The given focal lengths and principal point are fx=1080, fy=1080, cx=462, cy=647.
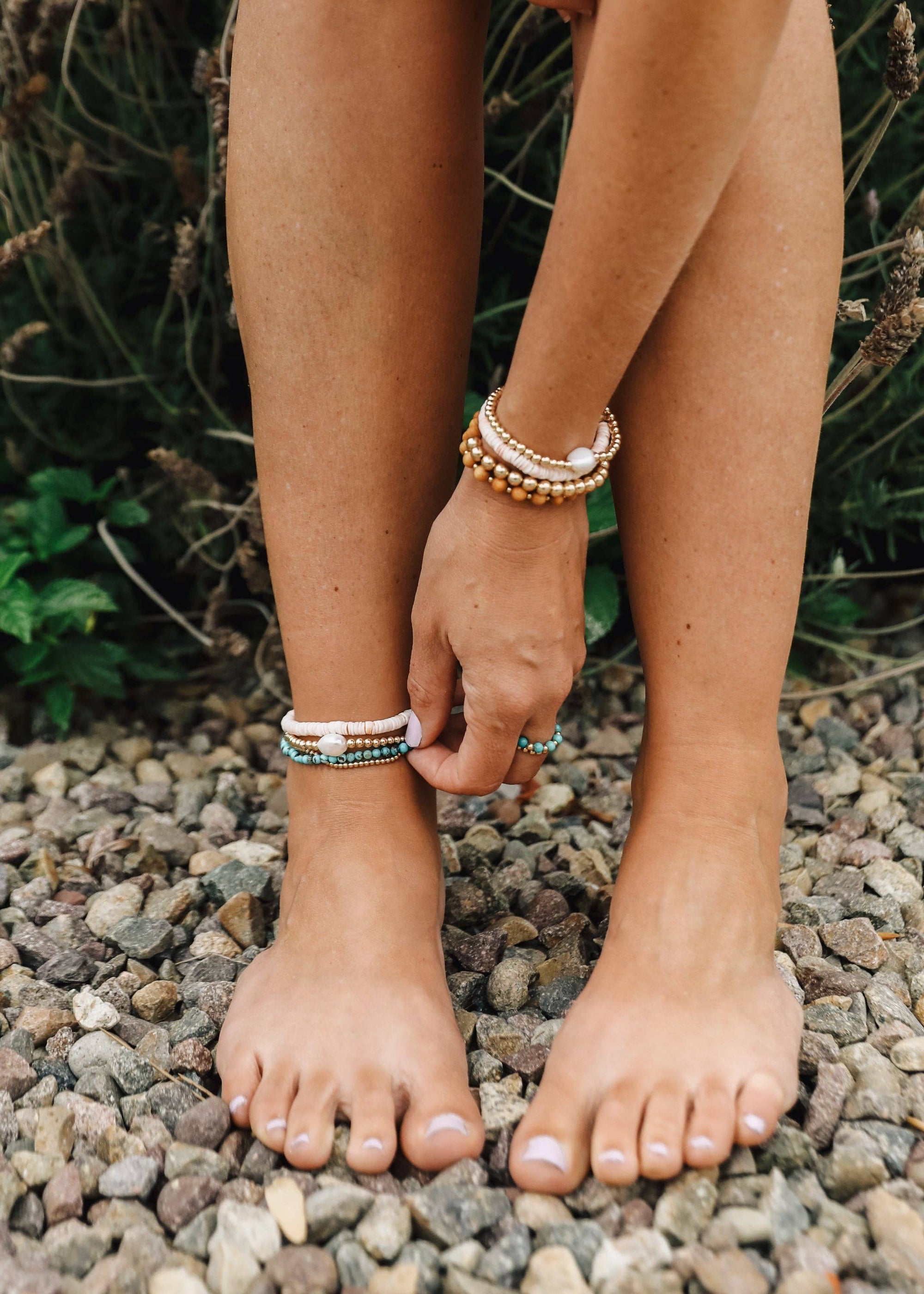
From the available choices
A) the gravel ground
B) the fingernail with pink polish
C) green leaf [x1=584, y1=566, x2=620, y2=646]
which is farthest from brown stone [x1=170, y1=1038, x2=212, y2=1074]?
green leaf [x1=584, y1=566, x2=620, y2=646]

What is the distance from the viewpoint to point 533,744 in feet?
3.36

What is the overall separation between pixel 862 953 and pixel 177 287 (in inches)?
49.8

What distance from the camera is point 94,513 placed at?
6.08ft

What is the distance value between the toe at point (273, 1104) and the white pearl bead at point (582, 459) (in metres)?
0.59

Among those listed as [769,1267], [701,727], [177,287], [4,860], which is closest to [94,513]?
[177,287]

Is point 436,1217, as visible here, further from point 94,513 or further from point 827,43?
point 94,513

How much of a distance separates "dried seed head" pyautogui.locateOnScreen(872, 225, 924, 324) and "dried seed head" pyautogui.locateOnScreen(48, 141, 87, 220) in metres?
1.21

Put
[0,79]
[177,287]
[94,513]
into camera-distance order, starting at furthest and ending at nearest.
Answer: [94,513], [0,79], [177,287]

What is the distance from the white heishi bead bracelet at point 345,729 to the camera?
3.56ft

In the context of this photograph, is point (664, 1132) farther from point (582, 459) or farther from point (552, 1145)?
point (582, 459)

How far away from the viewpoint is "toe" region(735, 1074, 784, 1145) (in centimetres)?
87

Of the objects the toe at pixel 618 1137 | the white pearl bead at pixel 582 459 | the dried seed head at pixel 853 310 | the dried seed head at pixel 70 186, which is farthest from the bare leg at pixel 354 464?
the dried seed head at pixel 70 186

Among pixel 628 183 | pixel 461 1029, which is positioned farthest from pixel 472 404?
pixel 461 1029

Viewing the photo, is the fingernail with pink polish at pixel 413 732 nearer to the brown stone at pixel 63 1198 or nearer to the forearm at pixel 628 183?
the forearm at pixel 628 183
